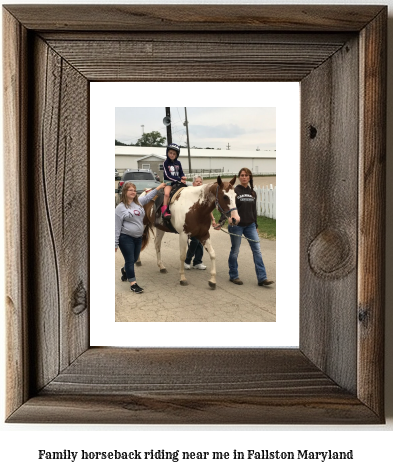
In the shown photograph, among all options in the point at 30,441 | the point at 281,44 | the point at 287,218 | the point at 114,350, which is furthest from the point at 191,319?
the point at 281,44

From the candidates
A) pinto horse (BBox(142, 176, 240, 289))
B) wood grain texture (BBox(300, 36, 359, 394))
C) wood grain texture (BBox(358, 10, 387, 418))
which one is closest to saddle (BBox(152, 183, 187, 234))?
pinto horse (BBox(142, 176, 240, 289))

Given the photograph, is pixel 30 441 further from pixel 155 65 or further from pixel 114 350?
pixel 155 65

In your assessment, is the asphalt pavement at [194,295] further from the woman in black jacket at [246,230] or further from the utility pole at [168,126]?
the utility pole at [168,126]

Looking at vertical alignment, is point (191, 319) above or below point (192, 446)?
above

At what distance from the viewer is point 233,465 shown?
0.91 meters

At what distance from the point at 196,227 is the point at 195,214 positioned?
1.0 inches

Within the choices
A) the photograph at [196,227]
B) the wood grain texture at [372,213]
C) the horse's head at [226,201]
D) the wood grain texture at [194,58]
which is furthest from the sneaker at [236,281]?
the wood grain texture at [194,58]

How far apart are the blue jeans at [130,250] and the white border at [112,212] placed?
0.02 m

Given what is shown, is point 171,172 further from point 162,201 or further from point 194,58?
point 194,58

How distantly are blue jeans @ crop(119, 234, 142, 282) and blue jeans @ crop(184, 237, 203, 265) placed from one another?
0.09 m

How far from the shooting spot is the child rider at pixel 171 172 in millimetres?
881

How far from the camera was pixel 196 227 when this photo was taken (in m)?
0.93

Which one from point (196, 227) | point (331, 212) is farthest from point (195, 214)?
point (331, 212)

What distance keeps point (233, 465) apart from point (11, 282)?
0.54m
